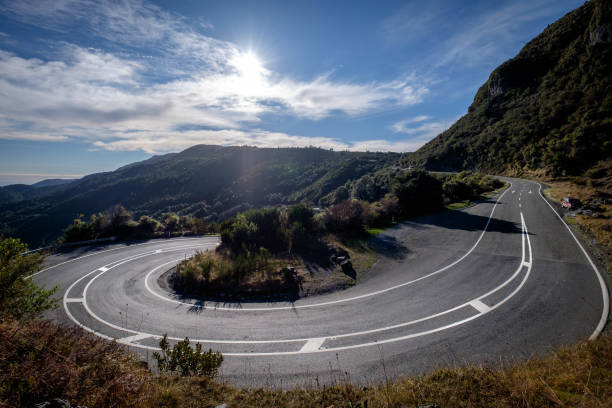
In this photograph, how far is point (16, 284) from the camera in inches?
231

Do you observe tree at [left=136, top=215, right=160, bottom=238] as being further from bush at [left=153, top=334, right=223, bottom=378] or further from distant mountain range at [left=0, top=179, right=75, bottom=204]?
distant mountain range at [left=0, top=179, right=75, bottom=204]

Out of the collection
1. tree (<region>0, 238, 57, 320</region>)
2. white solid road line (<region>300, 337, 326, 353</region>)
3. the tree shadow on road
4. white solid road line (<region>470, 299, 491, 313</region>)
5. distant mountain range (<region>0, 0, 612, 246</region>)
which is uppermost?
distant mountain range (<region>0, 0, 612, 246</region>)

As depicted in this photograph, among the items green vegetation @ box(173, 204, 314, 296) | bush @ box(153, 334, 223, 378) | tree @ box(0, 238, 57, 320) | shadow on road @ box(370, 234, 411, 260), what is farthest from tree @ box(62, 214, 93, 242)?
shadow on road @ box(370, 234, 411, 260)

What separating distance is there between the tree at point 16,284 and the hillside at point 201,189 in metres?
69.0

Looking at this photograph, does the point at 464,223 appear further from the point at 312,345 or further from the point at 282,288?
the point at 312,345

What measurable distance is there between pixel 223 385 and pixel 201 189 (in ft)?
390

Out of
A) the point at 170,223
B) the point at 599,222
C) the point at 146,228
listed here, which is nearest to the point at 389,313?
the point at 599,222

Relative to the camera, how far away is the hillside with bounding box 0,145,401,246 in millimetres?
85438

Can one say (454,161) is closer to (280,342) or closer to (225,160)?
(280,342)

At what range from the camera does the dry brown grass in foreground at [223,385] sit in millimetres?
3312

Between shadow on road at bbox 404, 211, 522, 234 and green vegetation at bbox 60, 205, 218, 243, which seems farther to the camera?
green vegetation at bbox 60, 205, 218, 243

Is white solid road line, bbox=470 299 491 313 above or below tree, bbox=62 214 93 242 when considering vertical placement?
below

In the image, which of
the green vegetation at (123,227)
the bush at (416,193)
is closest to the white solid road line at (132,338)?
the green vegetation at (123,227)

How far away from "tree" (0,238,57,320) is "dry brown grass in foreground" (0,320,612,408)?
1.45 meters
